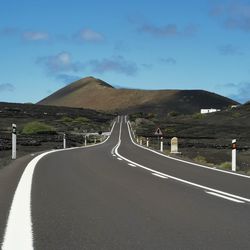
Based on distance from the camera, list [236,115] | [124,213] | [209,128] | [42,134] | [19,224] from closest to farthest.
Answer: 1. [19,224]
2. [124,213]
3. [42,134]
4. [209,128]
5. [236,115]

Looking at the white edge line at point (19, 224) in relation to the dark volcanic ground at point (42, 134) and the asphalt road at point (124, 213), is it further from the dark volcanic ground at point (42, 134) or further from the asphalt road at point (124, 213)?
the dark volcanic ground at point (42, 134)

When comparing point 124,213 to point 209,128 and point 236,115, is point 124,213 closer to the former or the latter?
point 209,128

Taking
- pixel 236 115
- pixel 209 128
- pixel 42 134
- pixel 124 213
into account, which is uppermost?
pixel 236 115

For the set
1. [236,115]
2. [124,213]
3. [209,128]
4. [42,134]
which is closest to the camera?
[124,213]

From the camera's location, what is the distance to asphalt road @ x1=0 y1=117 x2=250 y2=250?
730 cm

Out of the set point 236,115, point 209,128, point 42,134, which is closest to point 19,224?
point 42,134

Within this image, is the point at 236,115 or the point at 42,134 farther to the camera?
the point at 236,115

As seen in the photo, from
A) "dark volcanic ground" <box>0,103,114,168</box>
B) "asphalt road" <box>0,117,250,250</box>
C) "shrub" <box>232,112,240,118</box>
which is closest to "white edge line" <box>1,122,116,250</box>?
"asphalt road" <box>0,117,250,250</box>

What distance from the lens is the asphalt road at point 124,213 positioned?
730cm

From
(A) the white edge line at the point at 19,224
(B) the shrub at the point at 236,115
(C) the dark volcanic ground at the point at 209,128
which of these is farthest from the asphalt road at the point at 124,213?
(B) the shrub at the point at 236,115

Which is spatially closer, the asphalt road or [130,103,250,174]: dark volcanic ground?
the asphalt road

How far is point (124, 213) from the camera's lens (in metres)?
9.62

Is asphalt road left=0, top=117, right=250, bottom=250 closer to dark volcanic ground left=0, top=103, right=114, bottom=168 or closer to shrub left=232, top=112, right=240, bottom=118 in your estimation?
dark volcanic ground left=0, top=103, right=114, bottom=168

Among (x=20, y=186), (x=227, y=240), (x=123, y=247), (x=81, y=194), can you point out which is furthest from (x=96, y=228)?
(x=20, y=186)
